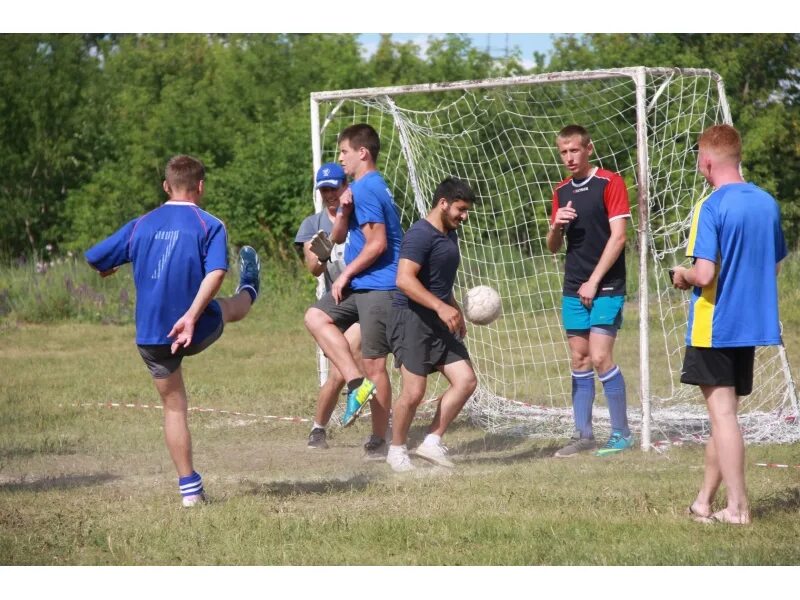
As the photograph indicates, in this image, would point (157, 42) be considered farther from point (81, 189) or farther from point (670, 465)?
point (670, 465)

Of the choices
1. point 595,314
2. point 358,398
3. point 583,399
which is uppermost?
point 595,314

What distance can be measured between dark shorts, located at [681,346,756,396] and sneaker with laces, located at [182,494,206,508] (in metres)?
2.66

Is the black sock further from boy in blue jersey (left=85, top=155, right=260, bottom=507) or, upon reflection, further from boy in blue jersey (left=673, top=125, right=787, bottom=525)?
boy in blue jersey (left=673, top=125, right=787, bottom=525)

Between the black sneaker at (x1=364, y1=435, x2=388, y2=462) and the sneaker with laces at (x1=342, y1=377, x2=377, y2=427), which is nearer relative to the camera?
the sneaker with laces at (x1=342, y1=377, x2=377, y2=427)

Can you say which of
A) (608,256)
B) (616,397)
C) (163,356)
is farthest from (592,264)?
(163,356)

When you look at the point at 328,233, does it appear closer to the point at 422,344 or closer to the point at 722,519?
the point at 422,344

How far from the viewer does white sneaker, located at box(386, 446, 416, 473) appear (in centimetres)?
735

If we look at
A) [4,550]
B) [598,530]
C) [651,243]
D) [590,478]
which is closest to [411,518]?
[598,530]

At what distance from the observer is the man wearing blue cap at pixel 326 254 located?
818 centimetres

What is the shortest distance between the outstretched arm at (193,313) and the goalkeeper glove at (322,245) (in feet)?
6.25

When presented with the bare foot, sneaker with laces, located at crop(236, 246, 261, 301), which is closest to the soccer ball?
sneaker with laces, located at crop(236, 246, 261, 301)

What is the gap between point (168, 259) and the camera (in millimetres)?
6199

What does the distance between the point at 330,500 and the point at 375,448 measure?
155 cm

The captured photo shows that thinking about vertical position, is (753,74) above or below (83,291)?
above
